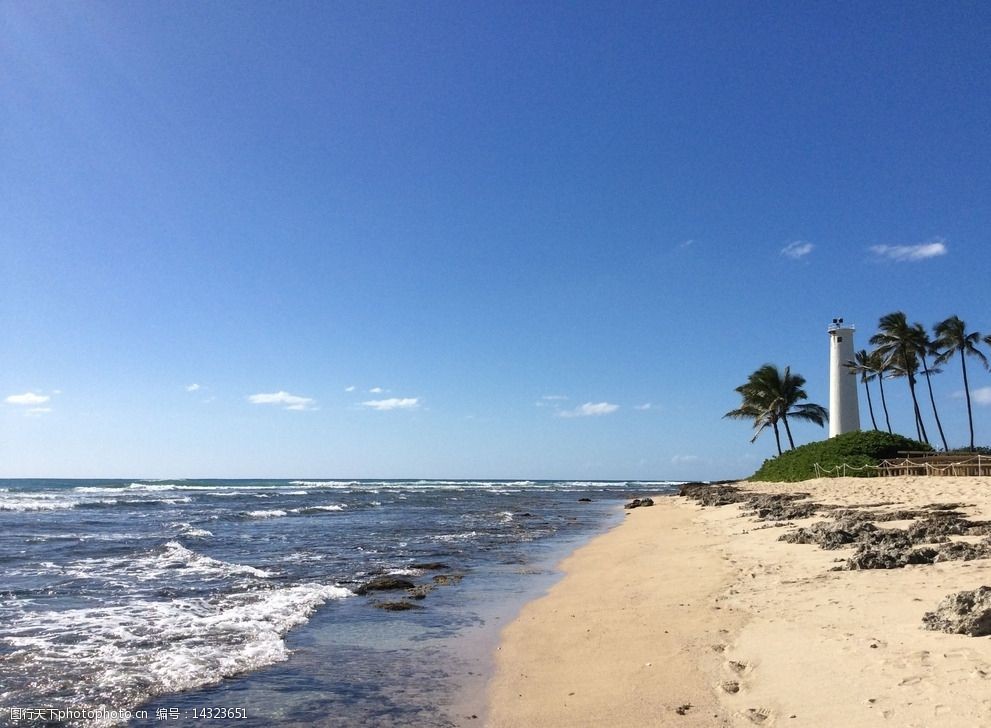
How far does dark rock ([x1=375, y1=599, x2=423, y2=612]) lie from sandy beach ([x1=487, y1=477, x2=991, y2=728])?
1854 mm

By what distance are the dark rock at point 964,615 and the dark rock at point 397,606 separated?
22.5 feet

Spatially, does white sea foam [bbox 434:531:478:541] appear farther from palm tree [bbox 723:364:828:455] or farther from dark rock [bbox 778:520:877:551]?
palm tree [bbox 723:364:828:455]

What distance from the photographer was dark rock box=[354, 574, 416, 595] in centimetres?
1146

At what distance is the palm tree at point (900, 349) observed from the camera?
1629 inches

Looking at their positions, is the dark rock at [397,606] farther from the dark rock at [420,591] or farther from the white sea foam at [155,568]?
the white sea foam at [155,568]

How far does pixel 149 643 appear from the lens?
313 inches

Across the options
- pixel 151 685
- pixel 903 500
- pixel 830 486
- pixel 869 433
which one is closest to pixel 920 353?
pixel 869 433

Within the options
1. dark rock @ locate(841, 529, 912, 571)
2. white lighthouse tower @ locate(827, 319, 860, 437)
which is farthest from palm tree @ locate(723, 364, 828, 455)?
dark rock @ locate(841, 529, 912, 571)

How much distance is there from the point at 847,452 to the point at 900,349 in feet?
44.5

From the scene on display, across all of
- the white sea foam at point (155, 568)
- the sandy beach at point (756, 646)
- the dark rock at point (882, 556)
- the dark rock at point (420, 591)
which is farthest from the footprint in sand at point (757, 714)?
the white sea foam at point (155, 568)

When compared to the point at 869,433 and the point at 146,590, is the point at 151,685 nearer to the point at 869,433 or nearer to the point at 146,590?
the point at 146,590

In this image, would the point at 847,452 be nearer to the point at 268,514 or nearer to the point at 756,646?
the point at 268,514

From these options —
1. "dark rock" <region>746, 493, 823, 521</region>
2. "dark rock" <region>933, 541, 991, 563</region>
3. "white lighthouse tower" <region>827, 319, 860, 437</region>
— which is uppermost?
"white lighthouse tower" <region>827, 319, 860, 437</region>

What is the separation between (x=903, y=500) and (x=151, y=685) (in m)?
19.8
